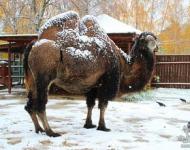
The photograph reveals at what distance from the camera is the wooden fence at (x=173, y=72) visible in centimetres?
2106

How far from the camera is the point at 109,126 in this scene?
8.89m

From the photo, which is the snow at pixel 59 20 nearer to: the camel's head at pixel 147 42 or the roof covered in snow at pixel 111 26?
the camel's head at pixel 147 42

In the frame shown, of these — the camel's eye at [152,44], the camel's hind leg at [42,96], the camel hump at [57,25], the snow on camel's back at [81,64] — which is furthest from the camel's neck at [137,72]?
the camel's hind leg at [42,96]

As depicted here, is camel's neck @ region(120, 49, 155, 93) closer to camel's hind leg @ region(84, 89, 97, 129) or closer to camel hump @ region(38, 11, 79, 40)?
camel's hind leg @ region(84, 89, 97, 129)

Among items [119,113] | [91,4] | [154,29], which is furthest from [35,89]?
[154,29]

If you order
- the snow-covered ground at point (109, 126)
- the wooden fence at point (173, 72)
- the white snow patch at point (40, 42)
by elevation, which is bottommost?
the snow-covered ground at point (109, 126)

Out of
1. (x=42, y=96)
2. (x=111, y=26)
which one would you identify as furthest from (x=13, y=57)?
(x=42, y=96)

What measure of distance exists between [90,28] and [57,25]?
0.71 metres

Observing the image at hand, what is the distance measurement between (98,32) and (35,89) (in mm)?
1706

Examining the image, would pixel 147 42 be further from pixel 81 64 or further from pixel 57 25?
pixel 57 25

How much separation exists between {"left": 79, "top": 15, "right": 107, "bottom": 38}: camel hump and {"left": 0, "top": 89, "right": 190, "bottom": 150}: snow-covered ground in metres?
1.61

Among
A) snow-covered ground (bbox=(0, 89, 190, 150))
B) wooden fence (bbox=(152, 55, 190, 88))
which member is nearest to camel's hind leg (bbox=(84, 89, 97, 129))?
snow-covered ground (bbox=(0, 89, 190, 150))

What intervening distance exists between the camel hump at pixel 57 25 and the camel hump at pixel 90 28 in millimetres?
139

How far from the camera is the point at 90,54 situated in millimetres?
8078
